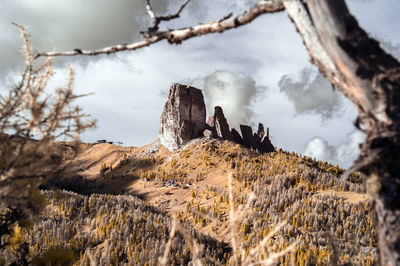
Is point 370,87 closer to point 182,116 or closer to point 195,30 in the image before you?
point 195,30

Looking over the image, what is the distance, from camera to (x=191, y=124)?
959 inches

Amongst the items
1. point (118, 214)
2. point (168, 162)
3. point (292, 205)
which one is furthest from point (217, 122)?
point (118, 214)

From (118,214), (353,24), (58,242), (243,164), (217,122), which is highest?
(217,122)

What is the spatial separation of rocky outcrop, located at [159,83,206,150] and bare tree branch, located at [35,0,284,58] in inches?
834

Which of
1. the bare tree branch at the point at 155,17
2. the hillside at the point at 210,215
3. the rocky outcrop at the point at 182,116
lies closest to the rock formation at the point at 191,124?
the rocky outcrop at the point at 182,116

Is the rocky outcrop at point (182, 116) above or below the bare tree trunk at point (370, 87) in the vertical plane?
above

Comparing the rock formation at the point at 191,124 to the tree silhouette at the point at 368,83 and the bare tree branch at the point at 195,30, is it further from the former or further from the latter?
the tree silhouette at the point at 368,83

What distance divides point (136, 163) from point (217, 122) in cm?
704

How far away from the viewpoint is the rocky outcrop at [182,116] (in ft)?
78.5

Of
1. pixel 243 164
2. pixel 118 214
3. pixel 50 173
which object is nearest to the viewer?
pixel 50 173

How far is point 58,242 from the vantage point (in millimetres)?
7793

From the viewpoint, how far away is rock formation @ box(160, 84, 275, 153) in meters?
24.0

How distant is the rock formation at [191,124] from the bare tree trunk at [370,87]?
21.8 m

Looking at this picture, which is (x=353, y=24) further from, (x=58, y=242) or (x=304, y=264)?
(x=58, y=242)
